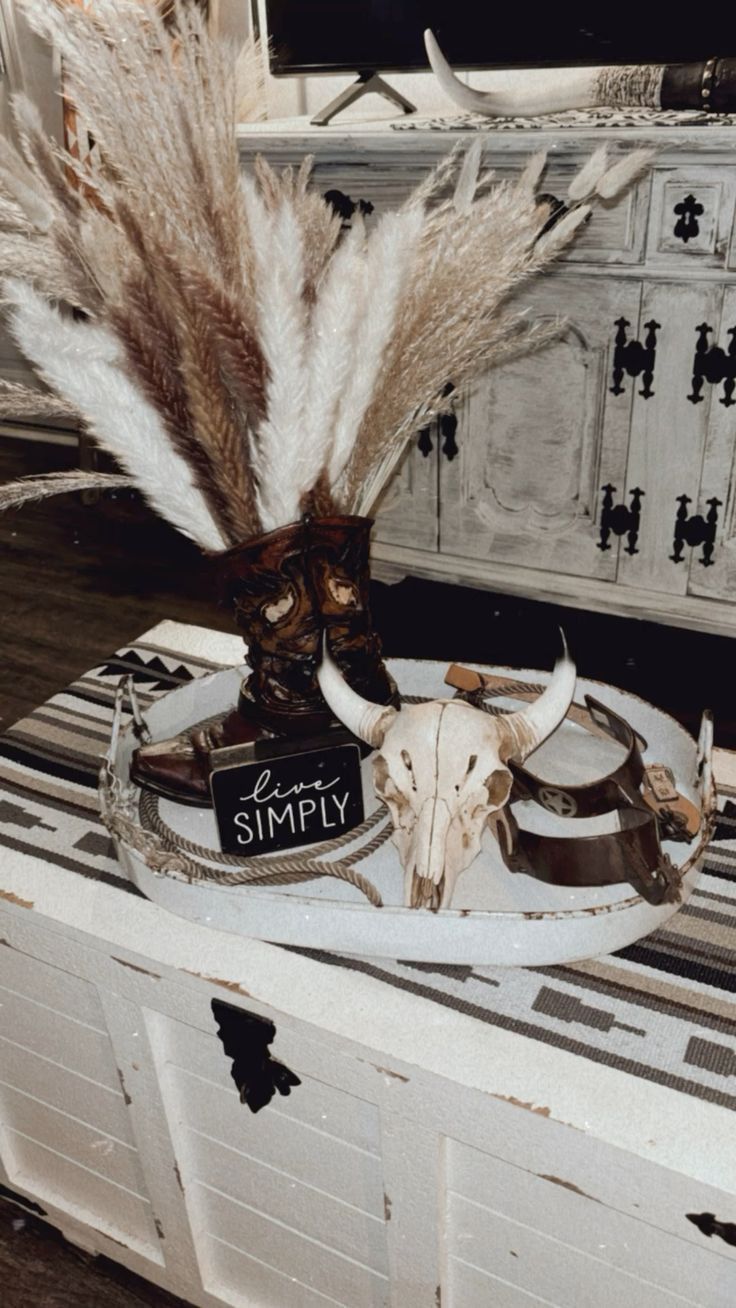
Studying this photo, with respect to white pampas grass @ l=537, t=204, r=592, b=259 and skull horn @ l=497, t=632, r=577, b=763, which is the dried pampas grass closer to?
white pampas grass @ l=537, t=204, r=592, b=259

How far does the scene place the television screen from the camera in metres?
1.99

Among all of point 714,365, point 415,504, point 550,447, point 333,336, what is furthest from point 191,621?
point 333,336

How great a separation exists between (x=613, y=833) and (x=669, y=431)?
1489 millimetres

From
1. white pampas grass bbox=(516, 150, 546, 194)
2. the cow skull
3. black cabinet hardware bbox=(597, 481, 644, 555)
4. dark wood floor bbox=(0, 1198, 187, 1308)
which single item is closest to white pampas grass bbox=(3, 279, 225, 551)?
the cow skull

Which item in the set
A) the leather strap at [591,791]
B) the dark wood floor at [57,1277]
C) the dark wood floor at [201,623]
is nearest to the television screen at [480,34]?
the dark wood floor at [201,623]

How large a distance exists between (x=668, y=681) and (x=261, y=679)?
1485 mm

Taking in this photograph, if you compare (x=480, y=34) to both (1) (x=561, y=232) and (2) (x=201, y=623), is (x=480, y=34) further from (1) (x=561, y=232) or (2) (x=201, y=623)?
(1) (x=561, y=232)

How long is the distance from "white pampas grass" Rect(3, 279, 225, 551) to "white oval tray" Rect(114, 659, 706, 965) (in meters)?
0.28

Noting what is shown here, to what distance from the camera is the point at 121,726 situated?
100cm

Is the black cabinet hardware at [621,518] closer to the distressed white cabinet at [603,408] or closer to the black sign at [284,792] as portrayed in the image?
the distressed white cabinet at [603,408]

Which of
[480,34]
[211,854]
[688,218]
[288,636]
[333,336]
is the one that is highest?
[480,34]

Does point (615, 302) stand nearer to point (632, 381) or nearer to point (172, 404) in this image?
point (632, 381)

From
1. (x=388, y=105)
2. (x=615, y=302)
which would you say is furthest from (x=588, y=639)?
(x=388, y=105)

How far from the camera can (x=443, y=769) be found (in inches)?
31.0
